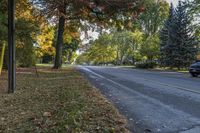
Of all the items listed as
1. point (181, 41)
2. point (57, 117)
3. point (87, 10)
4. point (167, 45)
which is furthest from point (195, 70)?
point (57, 117)

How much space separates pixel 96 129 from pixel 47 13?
20.5 m

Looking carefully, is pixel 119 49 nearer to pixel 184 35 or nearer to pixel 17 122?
pixel 184 35

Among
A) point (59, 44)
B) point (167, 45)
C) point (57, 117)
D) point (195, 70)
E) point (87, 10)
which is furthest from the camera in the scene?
point (167, 45)

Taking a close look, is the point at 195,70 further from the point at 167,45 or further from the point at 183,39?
the point at 167,45

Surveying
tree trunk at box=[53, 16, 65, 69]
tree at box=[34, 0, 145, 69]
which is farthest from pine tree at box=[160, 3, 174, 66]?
tree trunk at box=[53, 16, 65, 69]

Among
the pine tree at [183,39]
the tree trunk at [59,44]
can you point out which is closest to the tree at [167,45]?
the pine tree at [183,39]

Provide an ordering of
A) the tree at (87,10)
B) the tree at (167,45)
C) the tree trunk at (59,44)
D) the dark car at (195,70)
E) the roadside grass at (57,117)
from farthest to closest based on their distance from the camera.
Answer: the tree at (167,45), the tree trunk at (59,44), the dark car at (195,70), the tree at (87,10), the roadside grass at (57,117)

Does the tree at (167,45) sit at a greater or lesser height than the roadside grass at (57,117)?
greater

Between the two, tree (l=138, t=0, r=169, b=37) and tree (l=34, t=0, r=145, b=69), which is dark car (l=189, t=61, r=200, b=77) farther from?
tree (l=138, t=0, r=169, b=37)

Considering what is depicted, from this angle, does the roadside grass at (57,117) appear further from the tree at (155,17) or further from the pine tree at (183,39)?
the tree at (155,17)

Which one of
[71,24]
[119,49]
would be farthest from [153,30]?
[71,24]

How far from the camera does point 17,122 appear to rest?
6.29m

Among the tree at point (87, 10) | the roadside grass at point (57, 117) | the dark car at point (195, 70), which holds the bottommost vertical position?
the roadside grass at point (57, 117)

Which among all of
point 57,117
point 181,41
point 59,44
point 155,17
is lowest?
point 57,117
